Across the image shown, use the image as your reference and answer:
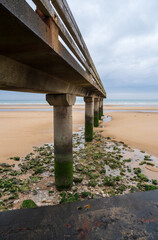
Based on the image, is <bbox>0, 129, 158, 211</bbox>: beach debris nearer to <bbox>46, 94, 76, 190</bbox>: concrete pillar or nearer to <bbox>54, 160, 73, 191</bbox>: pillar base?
<bbox>54, 160, 73, 191</bbox>: pillar base

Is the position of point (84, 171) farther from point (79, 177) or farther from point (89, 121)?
point (89, 121)

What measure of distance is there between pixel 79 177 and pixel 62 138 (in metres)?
1.87

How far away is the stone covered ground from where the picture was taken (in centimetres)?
476

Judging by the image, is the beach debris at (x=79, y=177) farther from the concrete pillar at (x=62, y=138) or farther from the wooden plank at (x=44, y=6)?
the wooden plank at (x=44, y=6)

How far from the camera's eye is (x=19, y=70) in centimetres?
241

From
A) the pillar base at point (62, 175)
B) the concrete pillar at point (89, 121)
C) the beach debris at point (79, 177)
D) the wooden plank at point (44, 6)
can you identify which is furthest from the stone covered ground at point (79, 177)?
the wooden plank at point (44, 6)

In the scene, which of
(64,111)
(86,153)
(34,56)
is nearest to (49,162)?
(86,153)

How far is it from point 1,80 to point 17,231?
200cm

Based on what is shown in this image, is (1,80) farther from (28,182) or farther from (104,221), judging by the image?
(28,182)

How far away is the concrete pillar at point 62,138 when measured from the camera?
15.8ft

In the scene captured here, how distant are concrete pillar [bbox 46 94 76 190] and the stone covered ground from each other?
0.47 meters

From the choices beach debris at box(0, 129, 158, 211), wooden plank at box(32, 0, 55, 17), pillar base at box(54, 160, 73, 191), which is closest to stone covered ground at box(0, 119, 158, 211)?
beach debris at box(0, 129, 158, 211)

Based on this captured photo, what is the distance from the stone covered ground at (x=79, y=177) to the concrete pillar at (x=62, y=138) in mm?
473

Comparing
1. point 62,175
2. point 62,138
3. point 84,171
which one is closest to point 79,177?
Answer: point 84,171
